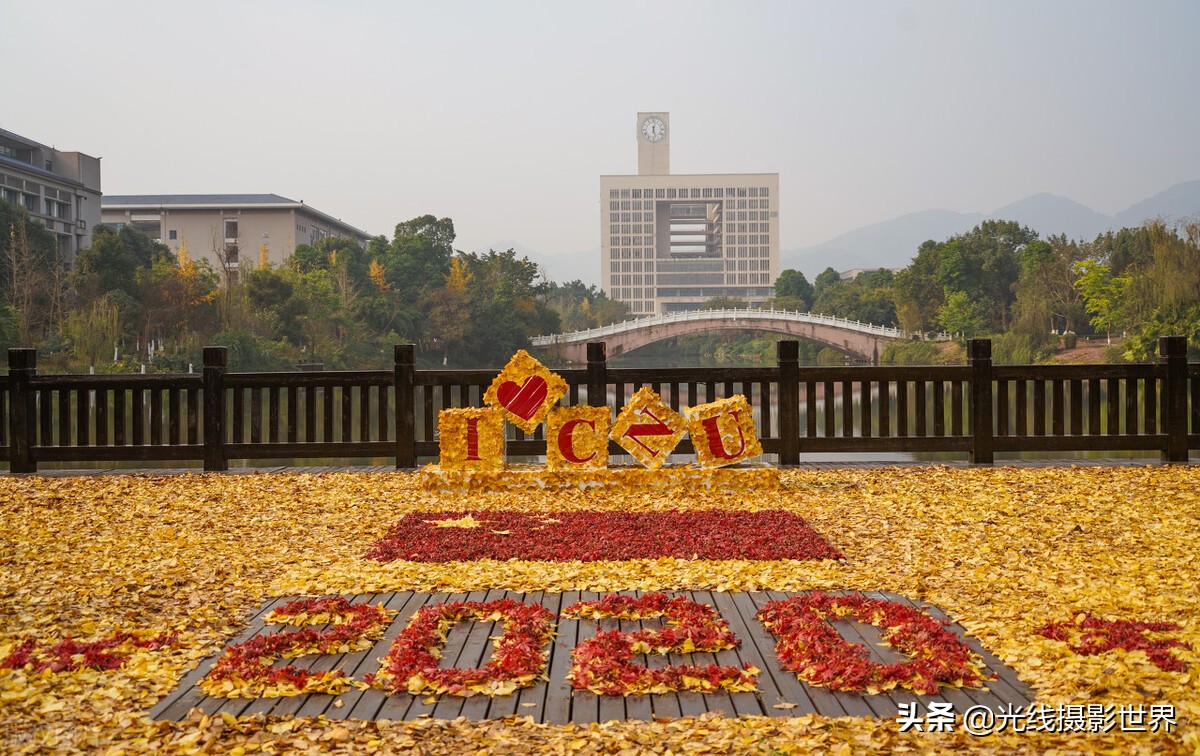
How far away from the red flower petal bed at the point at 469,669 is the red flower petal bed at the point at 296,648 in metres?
0.16

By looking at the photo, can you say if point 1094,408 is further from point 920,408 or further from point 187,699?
point 187,699

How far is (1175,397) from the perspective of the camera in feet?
32.2

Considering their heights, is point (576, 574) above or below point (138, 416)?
below

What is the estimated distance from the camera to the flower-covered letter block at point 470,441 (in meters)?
8.35

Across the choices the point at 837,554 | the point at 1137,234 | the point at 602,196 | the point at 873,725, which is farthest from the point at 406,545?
the point at 602,196

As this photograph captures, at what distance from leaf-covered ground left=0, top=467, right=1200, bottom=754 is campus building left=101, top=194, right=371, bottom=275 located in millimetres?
67774

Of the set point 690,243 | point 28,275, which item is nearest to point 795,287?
point 690,243

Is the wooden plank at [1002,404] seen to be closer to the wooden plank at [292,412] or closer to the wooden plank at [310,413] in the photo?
the wooden plank at [310,413]

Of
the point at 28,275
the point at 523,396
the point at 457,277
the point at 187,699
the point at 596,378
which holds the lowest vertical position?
the point at 187,699

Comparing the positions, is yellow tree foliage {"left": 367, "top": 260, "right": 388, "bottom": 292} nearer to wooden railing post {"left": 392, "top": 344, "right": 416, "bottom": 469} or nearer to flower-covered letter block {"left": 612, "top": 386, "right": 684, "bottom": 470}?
wooden railing post {"left": 392, "top": 344, "right": 416, "bottom": 469}

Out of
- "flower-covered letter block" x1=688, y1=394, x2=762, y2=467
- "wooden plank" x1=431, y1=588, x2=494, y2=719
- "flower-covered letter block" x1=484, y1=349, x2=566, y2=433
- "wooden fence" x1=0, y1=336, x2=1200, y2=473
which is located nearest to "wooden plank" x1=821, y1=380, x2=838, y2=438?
"wooden fence" x1=0, y1=336, x2=1200, y2=473

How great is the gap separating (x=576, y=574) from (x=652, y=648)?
1328mm

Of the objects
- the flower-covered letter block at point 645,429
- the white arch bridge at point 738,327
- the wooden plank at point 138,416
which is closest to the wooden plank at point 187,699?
the flower-covered letter block at point 645,429

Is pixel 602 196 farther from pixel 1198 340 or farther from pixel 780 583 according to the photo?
pixel 780 583
